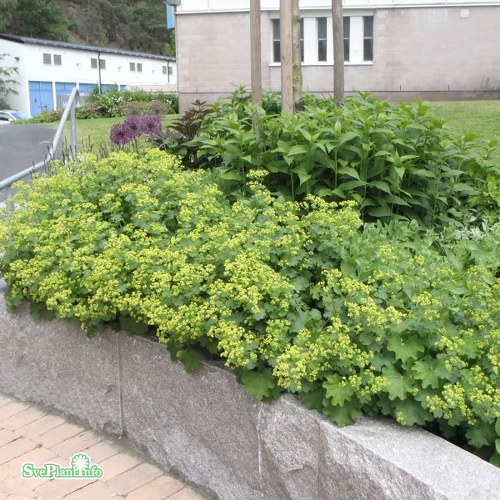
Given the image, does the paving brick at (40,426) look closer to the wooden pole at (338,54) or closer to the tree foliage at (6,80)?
the wooden pole at (338,54)

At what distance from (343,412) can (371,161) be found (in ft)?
6.58

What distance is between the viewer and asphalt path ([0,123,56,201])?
1141 cm

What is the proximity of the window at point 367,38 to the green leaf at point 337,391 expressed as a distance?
21076 mm

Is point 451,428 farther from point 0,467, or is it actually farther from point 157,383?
point 0,467

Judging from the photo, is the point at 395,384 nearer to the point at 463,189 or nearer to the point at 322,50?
the point at 463,189

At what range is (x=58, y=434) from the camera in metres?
3.72

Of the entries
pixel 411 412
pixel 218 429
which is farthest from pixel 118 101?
pixel 411 412

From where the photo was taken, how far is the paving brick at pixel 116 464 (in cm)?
333

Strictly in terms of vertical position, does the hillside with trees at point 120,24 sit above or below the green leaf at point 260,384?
above

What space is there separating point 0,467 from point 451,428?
2091 mm

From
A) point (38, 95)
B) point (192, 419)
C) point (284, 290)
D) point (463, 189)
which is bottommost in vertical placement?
point (192, 419)

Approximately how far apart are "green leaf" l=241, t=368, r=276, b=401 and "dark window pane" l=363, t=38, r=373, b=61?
20949mm

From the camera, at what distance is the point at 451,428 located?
2559mm

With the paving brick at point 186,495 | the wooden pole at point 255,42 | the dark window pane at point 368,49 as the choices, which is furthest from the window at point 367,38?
the paving brick at point 186,495
